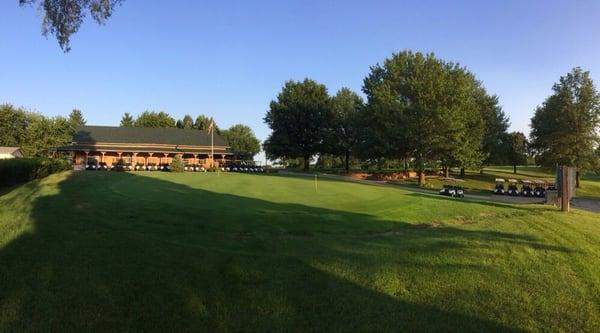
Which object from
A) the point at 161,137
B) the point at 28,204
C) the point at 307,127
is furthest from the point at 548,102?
the point at 28,204

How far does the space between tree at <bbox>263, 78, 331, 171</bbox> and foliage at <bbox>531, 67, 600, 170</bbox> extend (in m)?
32.5

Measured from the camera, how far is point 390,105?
184 feet

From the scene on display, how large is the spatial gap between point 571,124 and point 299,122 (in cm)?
3943

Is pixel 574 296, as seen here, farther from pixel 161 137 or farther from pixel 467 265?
pixel 161 137

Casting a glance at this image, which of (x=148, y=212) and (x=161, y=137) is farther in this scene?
(x=161, y=137)

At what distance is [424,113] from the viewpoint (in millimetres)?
54938

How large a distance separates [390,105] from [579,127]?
24447 millimetres

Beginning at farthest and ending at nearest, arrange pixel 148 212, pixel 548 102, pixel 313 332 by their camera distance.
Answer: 1. pixel 548 102
2. pixel 148 212
3. pixel 313 332

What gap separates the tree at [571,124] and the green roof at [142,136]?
50.0 m

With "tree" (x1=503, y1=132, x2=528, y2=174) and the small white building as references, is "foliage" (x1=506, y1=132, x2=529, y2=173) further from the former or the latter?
the small white building

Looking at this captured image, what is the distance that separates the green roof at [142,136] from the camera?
76688mm

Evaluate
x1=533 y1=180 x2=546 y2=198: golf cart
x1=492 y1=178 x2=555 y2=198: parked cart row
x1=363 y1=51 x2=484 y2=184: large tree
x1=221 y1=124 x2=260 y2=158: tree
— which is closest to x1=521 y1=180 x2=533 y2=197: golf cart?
x1=492 y1=178 x2=555 y2=198: parked cart row

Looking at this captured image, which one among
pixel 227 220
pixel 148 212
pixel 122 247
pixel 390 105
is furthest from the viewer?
pixel 390 105

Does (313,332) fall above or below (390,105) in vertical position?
below
